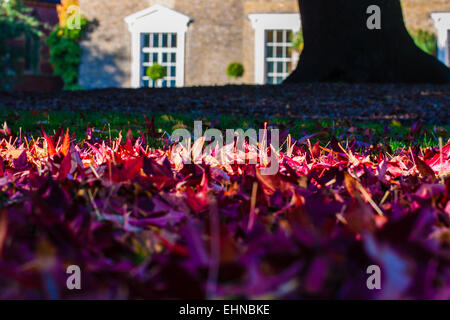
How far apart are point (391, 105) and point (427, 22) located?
47.6 feet

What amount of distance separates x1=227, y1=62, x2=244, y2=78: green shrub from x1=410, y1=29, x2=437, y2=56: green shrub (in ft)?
21.6

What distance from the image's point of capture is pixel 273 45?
22.2m

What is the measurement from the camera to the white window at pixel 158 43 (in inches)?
870

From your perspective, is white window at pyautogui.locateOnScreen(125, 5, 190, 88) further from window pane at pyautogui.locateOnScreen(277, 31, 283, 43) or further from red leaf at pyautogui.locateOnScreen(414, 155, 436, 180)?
red leaf at pyautogui.locateOnScreen(414, 155, 436, 180)

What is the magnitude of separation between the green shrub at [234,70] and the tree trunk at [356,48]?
369 inches

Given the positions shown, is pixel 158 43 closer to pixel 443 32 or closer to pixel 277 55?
pixel 277 55

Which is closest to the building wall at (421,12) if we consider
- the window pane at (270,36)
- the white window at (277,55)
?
the white window at (277,55)

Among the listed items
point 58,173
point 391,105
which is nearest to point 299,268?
point 58,173

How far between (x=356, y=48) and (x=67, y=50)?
14765 mm

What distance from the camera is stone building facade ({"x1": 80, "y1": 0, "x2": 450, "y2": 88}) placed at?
70.7 feet

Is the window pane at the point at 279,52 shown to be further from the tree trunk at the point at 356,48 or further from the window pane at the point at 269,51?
the tree trunk at the point at 356,48

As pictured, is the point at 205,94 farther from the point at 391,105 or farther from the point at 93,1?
the point at 93,1

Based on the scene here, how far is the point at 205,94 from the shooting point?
943 centimetres

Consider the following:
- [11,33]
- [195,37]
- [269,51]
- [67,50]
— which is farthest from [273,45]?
[11,33]
